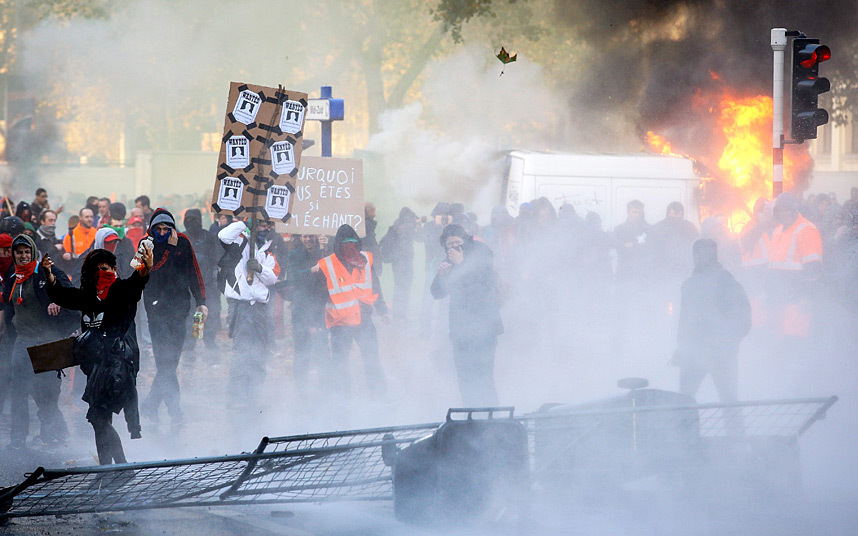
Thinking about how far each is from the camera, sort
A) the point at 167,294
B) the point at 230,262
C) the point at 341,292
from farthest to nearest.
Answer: the point at 341,292
the point at 230,262
the point at 167,294

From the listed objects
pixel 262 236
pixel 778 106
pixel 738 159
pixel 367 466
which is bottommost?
pixel 367 466

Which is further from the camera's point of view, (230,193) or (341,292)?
(341,292)

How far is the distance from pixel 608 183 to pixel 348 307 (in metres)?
6.29

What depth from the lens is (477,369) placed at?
22.7 ft

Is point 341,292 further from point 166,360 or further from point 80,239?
point 80,239

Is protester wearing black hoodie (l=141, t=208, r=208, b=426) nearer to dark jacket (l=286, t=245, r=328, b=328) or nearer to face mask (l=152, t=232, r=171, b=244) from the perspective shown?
face mask (l=152, t=232, r=171, b=244)

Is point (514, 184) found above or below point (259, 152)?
above

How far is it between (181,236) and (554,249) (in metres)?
4.15

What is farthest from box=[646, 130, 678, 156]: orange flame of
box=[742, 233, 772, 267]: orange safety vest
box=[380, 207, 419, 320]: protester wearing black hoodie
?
box=[742, 233, 772, 267]: orange safety vest

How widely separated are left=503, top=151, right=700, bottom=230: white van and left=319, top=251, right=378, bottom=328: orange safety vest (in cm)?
556

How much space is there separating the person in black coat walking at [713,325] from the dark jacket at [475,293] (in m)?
1.36

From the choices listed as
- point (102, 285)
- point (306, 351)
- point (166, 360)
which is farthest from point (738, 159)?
point (102, 285)

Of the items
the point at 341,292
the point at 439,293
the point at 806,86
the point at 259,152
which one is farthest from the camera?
the point at 806,86

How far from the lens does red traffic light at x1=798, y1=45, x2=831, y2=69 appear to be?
27.5 ft
